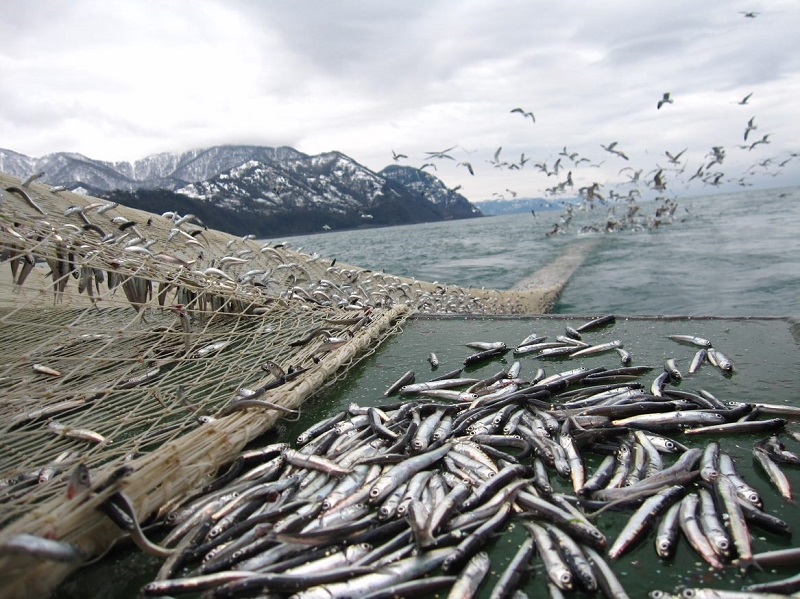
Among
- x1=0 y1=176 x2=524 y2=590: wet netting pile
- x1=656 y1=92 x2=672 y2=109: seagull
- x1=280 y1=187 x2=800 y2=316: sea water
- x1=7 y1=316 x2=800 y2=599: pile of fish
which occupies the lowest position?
x1=280 y1=187 x2=800 y2=316: sea water

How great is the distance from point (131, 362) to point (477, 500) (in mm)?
6105

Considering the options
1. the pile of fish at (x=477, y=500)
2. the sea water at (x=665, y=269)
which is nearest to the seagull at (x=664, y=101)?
the sea water at (x=665, y=269)

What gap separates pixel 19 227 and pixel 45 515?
6.56m

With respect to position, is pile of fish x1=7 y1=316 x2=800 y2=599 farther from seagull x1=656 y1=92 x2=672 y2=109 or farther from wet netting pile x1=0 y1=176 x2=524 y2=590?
seagull x1=656 y1=92 x2=672 y2=109

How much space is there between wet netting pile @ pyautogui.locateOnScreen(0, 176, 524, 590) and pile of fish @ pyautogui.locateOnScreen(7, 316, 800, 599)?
40 centimetres

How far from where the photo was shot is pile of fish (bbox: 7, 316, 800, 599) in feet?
10.1

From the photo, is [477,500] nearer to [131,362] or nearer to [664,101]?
[131,362]

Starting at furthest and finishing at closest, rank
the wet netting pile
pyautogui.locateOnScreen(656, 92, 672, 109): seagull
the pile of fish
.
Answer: pyautogui.locateOnScreen(656, 92, 672, 109): seagull
the wet netting pile
the pile of fish

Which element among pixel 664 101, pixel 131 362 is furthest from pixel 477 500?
pixel 664 101

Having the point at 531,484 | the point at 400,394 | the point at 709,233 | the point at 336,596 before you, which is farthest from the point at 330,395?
the point at 709,233

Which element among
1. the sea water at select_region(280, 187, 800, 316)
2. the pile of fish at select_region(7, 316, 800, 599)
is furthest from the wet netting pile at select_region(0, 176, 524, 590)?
the sea water at select_region(280, 187, 800, 316)

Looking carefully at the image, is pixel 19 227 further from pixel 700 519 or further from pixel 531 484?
pixel 700 519

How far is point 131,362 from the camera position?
25.0ft

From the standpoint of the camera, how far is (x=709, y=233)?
169 feet
